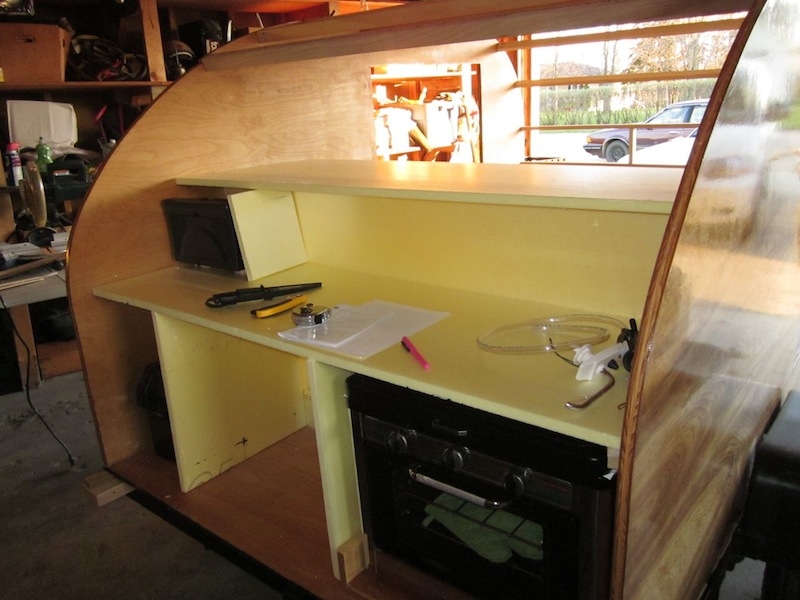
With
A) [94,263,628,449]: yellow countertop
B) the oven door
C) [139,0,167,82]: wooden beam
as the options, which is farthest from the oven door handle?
[139,0,167,82]: wooden beam

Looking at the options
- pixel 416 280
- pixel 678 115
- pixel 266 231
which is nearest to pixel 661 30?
pixel 678 115

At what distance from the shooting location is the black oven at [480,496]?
45.0 inches

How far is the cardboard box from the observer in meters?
3.02

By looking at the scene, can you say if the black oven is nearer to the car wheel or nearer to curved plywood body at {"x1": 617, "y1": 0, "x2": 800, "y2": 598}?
curved plywood body at {"x1": 617, "y1": 0, "x2": 800, "y2": 598}

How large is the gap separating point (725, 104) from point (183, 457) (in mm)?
1710

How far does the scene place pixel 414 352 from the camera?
1.34 metres

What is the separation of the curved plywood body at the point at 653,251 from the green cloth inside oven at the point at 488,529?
254 mm

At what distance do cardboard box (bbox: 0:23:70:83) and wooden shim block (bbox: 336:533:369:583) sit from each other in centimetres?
268

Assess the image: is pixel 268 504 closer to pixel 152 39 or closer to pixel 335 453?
pixel 335 453

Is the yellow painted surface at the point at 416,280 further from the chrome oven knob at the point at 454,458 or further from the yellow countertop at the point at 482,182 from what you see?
the chrome oven knob at the point at 454,458

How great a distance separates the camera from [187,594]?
6.02 ft

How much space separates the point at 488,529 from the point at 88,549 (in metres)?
1.33

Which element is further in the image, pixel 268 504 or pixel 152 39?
pixel 152 39

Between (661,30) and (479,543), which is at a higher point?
(661,30)
